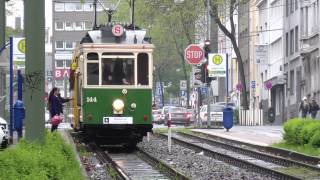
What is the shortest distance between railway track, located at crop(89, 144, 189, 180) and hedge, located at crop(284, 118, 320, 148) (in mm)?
4467

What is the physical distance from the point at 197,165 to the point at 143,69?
441cm

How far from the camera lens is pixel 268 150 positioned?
2609cm

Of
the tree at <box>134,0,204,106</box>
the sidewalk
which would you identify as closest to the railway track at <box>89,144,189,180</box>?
the sidewalk

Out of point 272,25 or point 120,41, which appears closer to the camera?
point 120,41

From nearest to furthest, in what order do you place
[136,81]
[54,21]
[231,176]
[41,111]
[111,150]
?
[41,111]
[231,176]
[136,81]
[111,150]
[54,21]

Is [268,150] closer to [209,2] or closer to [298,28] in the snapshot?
[209,2]

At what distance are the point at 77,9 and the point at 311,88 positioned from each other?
95.1m

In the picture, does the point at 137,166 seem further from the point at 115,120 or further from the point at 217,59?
the point at 217,59

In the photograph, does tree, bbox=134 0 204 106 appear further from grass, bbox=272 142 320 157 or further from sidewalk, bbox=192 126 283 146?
grass, bbox=272 142 320 157

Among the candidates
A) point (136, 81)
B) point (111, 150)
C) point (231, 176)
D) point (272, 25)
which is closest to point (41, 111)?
point (231, 176)

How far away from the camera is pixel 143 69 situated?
77.6ft

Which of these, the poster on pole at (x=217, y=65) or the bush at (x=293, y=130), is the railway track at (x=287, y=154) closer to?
the bush at (x=293, y=130)

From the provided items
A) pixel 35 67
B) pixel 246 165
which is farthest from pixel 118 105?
pixel 35 67

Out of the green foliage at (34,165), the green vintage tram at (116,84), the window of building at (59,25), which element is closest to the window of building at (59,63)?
the window of building at (59,25)
